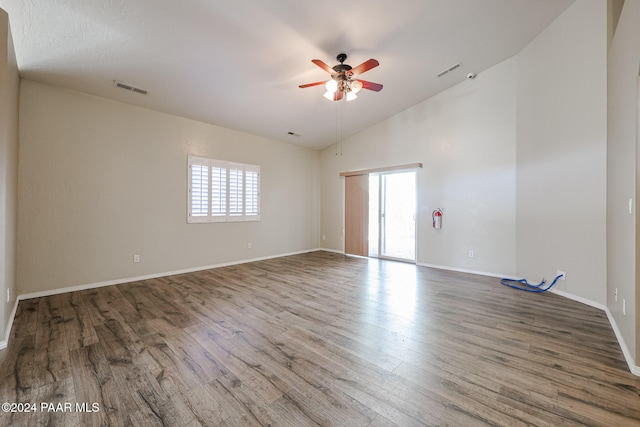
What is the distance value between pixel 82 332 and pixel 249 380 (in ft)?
6.72

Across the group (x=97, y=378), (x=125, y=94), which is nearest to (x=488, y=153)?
(x=97, y=378)

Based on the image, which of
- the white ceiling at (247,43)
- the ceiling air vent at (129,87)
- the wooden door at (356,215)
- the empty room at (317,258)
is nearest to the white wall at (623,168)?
the empty room at (317,258)

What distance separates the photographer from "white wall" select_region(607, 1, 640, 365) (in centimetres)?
197

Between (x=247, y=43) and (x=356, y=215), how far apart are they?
4647mm

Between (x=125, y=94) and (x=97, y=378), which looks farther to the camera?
(x=125, y=94)

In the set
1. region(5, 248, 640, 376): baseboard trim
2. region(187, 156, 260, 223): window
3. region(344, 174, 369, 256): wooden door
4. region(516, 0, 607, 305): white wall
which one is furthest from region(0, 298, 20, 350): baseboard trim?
region(516, 0, 607, 305): white wall

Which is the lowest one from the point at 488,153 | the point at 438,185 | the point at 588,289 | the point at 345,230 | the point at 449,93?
the point at 588,289

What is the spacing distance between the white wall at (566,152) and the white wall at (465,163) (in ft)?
0.74

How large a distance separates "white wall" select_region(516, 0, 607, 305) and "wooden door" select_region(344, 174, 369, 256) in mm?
3179

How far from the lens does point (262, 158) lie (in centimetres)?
625

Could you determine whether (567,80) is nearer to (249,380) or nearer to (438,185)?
(438,185)

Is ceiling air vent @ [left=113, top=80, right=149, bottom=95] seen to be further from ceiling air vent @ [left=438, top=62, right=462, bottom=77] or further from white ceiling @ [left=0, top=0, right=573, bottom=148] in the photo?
ceiling air vent @ [left=438, top=62, right=462, bottom=77]

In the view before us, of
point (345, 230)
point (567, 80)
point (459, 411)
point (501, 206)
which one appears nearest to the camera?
point (459, 411)

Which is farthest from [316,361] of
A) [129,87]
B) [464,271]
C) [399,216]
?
[399,216]
